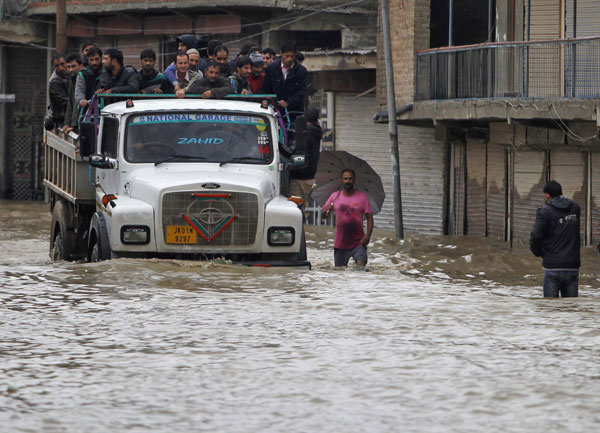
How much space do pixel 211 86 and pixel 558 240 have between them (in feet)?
14.8

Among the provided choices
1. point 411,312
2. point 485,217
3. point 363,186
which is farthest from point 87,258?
point 485,217

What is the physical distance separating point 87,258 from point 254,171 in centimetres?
224

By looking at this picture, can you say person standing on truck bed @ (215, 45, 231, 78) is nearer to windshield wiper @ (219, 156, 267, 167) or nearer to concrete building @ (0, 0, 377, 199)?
windshield wiper @ (219, 156, 267, 167)

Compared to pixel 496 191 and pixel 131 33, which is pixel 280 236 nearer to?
pixel 496 191

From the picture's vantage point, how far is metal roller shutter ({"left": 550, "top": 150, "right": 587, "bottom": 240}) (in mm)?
22406

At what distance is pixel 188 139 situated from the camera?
13766 millimetres

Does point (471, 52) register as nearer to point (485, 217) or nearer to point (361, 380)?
point (485, 217)

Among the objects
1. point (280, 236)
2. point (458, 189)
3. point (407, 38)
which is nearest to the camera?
point (280, 236)

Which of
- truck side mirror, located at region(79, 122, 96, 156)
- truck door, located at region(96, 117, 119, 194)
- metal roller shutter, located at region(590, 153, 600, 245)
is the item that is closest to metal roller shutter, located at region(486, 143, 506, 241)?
metal roller shutter, located at region(590, 153, 600, 245)

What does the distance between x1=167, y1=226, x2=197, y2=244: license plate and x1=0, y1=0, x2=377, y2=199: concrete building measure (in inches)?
632

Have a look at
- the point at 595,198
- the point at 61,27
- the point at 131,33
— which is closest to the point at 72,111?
the point at 595,198

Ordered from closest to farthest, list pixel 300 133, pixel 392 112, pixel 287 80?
pixel 300 133, pixel 287 80, pixel 392 112

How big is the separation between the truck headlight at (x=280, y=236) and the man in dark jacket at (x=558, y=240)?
2.43m

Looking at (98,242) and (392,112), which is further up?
(392,112)
